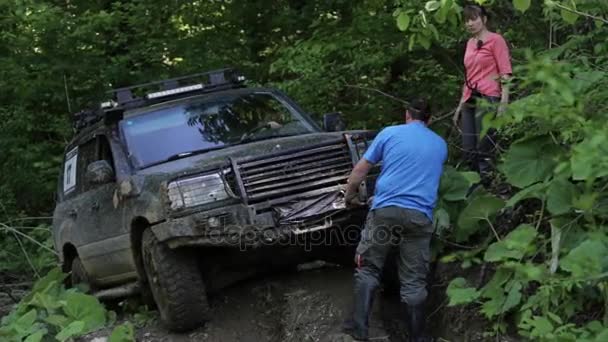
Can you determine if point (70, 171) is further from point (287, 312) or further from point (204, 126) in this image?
point (287, 312)

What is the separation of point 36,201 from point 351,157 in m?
8.37

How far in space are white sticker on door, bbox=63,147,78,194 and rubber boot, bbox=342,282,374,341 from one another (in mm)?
4144

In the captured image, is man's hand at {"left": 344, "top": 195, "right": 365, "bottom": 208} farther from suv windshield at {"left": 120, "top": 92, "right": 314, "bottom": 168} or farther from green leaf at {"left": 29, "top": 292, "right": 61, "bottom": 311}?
green leaf at {"left": 29, "top": 292, "right": 61, "bottom": 311}

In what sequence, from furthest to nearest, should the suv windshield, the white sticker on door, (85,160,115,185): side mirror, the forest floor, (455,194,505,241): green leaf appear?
1. the white sticker on door
2. the suv windshield
3. (85,160,115,185): side mirror
4. the forest floor
5. (455,194,505,241): green leaf

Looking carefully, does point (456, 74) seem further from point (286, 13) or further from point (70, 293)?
point (70, 293)

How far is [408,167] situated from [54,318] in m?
3.13

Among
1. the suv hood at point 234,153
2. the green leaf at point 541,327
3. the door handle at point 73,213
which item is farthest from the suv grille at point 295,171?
the door handle at point 73,213

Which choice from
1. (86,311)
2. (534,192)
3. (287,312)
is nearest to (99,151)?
(86,311)

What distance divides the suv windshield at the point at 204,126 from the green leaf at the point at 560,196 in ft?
9.82

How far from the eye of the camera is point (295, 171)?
709 cm

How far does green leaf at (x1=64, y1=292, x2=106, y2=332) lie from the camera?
744 cm

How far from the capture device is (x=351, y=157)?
721cm

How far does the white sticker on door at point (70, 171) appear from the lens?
9.39 m

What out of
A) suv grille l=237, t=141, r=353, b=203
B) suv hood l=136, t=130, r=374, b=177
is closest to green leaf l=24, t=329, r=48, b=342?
suv hood l=136, t=130, r=374, b=177
